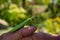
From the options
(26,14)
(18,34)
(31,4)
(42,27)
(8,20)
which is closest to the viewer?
(18,34)

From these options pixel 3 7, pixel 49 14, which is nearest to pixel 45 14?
pixel 49 14

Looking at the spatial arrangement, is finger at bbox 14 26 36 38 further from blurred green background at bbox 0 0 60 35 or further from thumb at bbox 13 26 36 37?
blurred green background at bbox 0 0 60 35

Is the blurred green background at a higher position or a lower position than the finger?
lower

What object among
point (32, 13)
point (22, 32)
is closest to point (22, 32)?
point (22, 32)

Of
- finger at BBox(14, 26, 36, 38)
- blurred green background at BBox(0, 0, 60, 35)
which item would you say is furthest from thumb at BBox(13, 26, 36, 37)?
blurred green background at BBox(0, 0, 60, 35)

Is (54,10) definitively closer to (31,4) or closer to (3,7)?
(31,4)

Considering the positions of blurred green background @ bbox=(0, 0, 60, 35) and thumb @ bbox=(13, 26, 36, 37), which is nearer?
thumb @ bbox=(13, 26, 36, 37)

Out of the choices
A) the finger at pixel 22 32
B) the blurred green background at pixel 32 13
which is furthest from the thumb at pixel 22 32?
the blurred green background at pixel 32 13

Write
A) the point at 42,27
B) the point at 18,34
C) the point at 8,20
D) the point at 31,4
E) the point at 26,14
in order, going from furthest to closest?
the point at 31,4 < the point at 26,14 < the point at 8,20 < the point at 42,27 < the point at 18,34
